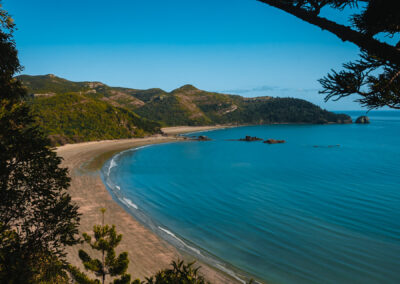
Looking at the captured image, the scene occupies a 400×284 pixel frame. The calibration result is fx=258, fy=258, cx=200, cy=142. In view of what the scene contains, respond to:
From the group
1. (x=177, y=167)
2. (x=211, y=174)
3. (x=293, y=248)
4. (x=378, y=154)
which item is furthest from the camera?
(x=378, y=154)

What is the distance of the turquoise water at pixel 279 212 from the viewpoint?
20484 mm

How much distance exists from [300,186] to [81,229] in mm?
35059

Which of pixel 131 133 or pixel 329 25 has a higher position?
pixel 329 25

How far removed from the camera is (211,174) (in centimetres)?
5538

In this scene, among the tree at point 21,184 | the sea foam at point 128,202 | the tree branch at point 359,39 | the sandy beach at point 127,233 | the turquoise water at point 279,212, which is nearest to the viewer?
the tree branch at point 359,39

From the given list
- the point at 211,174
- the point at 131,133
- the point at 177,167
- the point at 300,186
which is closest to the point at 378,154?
the point at 300,186

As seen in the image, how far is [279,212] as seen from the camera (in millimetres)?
32188

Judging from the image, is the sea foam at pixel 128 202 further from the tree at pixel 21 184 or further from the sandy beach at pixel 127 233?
the tree at pixel 21 184

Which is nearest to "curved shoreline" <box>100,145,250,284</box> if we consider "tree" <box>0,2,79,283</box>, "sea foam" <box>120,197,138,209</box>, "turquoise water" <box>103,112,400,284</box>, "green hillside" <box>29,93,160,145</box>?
"sea foam" <box>120,197,138,209</box>

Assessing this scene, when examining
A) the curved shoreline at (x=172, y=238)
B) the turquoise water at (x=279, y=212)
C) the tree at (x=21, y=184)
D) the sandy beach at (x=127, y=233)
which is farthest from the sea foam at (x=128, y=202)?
the tree at (x=21, y=184)

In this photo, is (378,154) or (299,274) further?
(378,154)

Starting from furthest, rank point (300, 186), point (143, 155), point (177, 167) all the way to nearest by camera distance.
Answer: point (143, 155), point (177, 167), point (300, 186)

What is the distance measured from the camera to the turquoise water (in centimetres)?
2048

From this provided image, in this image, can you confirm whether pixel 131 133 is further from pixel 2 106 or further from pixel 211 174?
pixel 2 106
